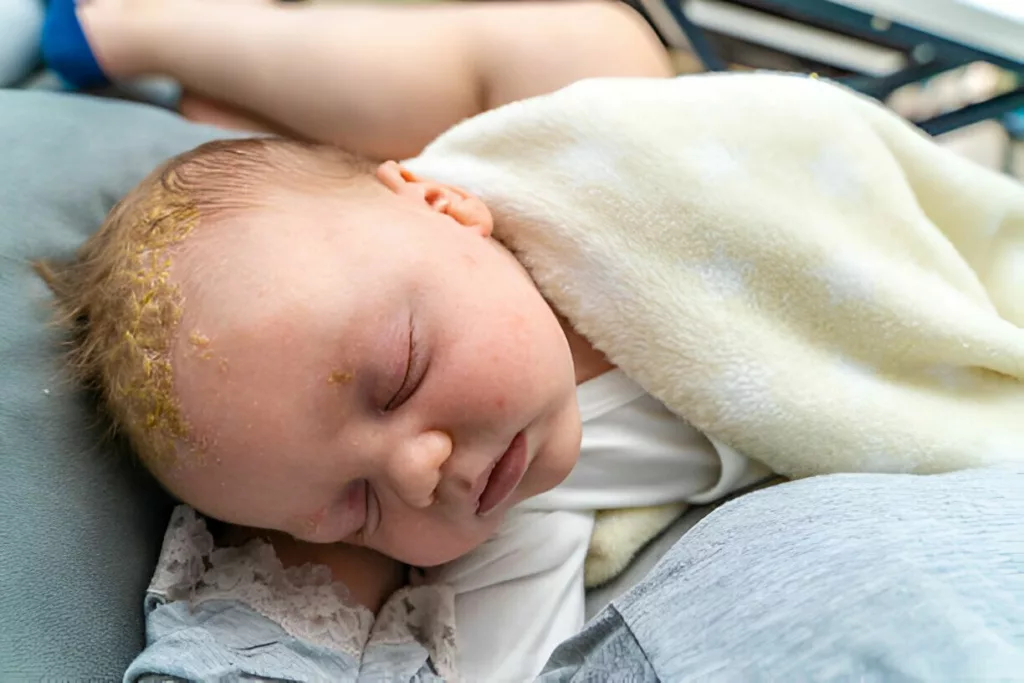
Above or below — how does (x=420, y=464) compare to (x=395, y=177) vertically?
below

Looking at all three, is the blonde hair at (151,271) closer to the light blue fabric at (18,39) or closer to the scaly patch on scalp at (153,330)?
the scaly patch on scalp at (153,330)

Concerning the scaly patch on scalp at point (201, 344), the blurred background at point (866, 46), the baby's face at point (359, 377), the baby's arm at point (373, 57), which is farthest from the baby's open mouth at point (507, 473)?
the blurred background at point (866, 46)

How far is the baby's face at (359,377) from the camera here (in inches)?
23.6

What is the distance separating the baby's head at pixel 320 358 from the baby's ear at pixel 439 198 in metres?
0.03

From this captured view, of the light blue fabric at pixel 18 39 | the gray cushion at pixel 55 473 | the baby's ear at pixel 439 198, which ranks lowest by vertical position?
the gray cushion at pixel 55 473

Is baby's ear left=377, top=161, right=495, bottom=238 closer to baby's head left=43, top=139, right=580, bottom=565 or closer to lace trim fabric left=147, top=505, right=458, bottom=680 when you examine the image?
baby's head left=43, top=139, right=580, bottom=565

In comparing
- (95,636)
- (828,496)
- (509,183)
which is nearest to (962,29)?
(509,183)

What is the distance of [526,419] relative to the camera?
0.65 meters

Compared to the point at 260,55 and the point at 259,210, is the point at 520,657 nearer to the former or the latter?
the point at 259,210

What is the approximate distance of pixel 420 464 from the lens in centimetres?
61

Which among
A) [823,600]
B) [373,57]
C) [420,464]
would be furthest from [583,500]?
[373,57]

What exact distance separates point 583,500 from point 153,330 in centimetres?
45

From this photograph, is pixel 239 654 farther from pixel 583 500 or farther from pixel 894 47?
pixel 894 47

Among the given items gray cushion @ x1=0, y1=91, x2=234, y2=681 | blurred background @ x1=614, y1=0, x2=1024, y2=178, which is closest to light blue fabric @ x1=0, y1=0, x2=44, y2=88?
gray cushion @ x1=0, y1=91, x2=234, y2=681
